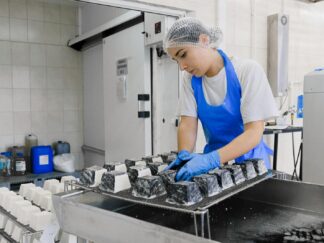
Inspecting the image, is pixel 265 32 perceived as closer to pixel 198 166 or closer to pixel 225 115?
pixel 225 115

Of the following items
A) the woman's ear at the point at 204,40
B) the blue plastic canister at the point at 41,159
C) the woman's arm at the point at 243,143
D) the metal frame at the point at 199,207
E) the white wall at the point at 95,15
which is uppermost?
the white wall at the point at 95,15

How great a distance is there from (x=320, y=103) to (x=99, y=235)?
2285mm

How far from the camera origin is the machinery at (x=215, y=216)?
2.87 ft

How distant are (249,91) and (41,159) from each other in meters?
3.18

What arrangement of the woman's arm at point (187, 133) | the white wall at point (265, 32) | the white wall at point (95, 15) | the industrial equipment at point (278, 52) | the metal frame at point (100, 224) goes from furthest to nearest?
the white wall at point (95, 15) < the industrial equipment at point (278, 52) < the white wall at point (265, 32) < the woman's arm at point (187, 133) < the metal frame at point (100, 224)

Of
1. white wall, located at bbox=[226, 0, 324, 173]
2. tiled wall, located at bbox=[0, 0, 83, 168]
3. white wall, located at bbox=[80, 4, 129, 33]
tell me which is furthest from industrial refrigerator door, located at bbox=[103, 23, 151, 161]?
tiled wall, located at bbox=[0, 0, 83, 168]

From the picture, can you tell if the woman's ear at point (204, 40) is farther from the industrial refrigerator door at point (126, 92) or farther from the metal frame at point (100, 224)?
the industrial refrigerator door at point (126, 92)

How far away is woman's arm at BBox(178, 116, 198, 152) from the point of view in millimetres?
1671

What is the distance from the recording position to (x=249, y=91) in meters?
1.45

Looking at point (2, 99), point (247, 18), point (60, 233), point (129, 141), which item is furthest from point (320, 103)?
point (2, 99)

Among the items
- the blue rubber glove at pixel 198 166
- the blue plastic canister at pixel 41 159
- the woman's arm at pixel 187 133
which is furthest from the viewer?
the blue plastic canister at pixel 41 159

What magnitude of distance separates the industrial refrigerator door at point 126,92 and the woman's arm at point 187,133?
1306mm

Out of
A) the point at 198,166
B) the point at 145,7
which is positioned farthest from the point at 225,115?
the point at 145,7

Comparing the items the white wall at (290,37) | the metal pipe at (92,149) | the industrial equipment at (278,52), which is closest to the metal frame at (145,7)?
the white wall at (290,37)
